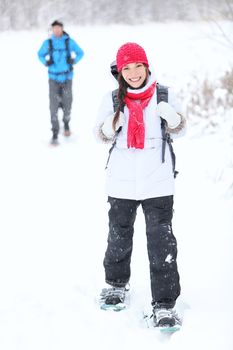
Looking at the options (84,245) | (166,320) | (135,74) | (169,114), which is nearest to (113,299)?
(166,320)

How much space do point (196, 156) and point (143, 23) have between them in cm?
2766

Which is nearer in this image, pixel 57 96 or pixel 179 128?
pixel 179 128

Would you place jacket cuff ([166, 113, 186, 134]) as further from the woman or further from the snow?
the snow

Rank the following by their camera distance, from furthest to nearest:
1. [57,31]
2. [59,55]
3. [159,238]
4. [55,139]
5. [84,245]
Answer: [55,139] < [59,55] < [57,31] < [84,245] < [159,238]

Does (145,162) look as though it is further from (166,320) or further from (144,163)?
(166,320)

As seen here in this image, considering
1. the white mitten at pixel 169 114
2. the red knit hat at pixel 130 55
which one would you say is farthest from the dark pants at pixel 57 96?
the white mitten at pixel 169 114

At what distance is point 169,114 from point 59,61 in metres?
5.31

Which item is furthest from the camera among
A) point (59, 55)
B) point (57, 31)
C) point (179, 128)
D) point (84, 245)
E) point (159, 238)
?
point (59, 55)

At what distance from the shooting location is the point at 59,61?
8.00 meters

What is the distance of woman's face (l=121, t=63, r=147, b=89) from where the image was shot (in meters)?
3.04

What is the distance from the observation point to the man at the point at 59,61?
7.90 metres

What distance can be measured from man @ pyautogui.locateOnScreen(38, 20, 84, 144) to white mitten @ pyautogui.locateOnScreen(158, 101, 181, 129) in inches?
201

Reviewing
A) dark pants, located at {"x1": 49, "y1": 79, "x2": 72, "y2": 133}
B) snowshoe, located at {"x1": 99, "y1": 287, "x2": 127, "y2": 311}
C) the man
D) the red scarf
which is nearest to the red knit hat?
the red scarf

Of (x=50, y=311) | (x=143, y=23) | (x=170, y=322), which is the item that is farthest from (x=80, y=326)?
(x=143, y=23)
